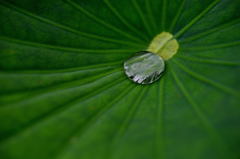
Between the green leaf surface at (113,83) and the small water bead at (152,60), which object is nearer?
the green leaf surface at (113,83)

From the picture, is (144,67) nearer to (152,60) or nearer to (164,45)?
(152,60)

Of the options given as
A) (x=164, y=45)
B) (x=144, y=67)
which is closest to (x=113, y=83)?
(x=144, y=67)

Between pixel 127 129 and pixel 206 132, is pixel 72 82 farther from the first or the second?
pixel 206 132

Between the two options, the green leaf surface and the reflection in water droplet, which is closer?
the green leaf surface

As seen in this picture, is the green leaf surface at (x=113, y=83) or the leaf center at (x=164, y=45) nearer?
the green leaf surface at (x=113, y=83)
